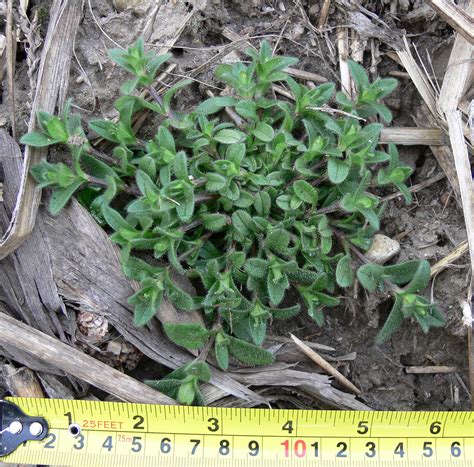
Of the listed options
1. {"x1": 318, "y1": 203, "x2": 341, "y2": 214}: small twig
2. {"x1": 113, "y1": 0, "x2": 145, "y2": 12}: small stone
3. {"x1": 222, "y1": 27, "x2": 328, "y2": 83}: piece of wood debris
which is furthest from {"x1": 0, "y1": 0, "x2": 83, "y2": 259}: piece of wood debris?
{"x1": 318, "y1": 203, "x2": 341, "y2": 214}: small twig

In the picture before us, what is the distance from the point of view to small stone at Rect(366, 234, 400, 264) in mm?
3314

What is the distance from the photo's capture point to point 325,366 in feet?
10.7

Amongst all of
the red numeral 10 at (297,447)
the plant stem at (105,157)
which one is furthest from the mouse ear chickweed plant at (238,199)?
the red numeral 10 at (297,447)

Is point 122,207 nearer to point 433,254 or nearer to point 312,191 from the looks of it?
point 312,191

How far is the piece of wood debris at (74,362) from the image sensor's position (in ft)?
9.93

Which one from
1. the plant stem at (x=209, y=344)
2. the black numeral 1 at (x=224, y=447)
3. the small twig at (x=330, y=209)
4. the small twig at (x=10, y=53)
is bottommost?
the black numeral 1 at (x=224, y=447)

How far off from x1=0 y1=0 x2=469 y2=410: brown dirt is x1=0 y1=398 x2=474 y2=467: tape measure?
32 cm

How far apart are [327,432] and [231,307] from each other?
718mm

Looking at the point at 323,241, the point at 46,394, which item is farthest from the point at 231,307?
the point at 46,394

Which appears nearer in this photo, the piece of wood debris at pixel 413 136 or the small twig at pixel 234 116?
the small twig at pixel 234 116

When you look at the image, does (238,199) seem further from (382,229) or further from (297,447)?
(297,447)

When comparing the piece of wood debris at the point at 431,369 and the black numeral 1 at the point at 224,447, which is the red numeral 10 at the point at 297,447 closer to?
the black numeral 1 at the point at 224,447

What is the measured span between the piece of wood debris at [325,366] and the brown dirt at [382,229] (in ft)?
0.18

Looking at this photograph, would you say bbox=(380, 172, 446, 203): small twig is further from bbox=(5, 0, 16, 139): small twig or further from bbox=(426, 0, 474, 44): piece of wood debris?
bbox=(5, 0, 16, 139): small twig
